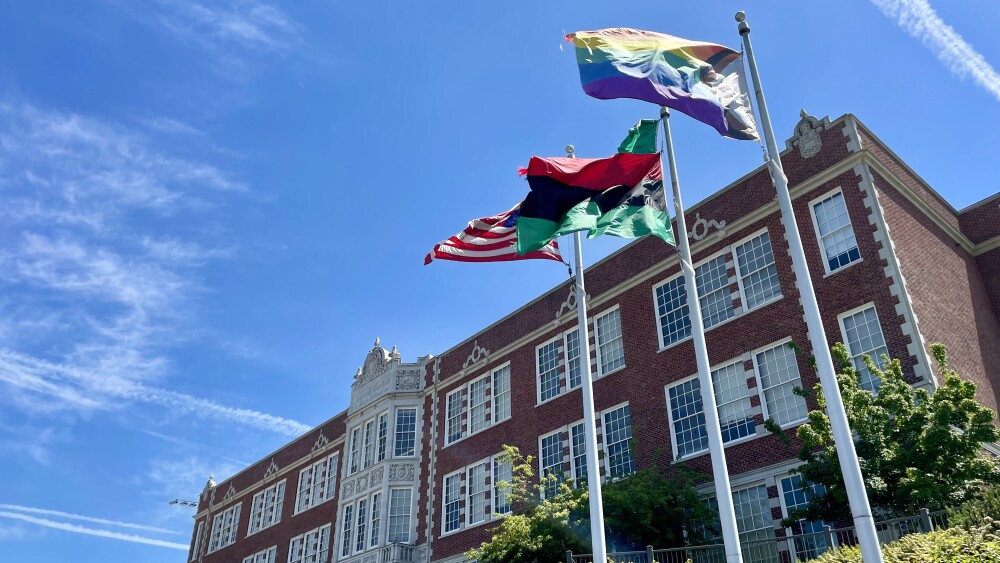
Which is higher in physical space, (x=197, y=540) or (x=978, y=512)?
(x=197, y=540)

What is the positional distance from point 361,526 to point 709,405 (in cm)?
2787

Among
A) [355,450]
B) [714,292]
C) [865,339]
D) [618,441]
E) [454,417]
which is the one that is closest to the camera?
[865,339]

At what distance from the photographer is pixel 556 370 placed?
3222 cm

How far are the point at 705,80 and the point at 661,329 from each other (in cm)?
1432

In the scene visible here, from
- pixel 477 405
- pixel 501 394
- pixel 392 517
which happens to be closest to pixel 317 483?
pixel 392 517

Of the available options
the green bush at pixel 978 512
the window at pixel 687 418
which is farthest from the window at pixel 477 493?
the green bush at pixel 978 512

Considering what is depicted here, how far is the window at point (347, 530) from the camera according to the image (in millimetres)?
39438

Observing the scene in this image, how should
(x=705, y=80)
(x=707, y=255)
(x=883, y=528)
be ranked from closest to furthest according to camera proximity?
(x=705, y=80), (x=883, y=528), (x=707, y=255)

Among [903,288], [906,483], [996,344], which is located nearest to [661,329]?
[903,288]

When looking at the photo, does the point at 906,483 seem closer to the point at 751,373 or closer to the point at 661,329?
the point at 751,373

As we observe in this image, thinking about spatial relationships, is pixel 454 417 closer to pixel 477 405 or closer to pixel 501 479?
pixel 477 405

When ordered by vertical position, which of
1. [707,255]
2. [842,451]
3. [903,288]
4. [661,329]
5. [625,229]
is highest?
[707,255]

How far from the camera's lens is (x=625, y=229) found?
1587 centimetres

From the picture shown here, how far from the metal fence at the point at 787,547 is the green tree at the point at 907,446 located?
31.2 inches
